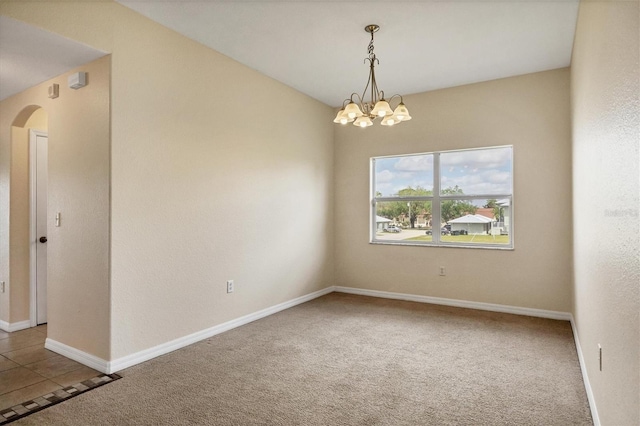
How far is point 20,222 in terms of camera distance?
3957 mm

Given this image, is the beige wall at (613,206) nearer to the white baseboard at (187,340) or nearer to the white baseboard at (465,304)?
the white baseboard at (465,304)

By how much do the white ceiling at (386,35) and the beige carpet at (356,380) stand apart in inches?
110

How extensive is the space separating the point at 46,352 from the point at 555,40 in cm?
538

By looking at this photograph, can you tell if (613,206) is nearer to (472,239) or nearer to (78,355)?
(472,239)

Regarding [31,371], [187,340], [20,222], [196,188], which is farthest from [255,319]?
[20,222]

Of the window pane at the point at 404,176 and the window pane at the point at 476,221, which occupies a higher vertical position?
the window pane at the point at 404,176

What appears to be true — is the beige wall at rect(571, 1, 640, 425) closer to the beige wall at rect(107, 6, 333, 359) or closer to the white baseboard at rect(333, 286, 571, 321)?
the white baseboard at rect(333, 286, 571, 321)

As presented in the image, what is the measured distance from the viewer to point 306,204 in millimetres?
5141

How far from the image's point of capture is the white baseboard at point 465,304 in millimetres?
4215

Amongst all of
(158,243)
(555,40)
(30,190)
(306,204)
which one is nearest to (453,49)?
(555,40)

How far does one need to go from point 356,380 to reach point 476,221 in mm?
2897

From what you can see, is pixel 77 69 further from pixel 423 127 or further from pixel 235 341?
pixel 423 127

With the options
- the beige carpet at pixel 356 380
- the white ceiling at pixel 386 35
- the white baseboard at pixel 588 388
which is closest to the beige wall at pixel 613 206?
the white baseboard at pixel 588 388

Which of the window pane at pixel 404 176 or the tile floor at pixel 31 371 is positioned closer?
the tile floor at pixel 31 371
